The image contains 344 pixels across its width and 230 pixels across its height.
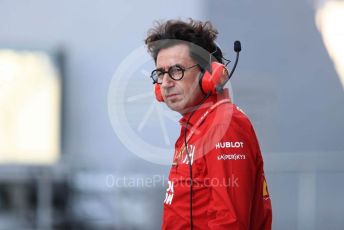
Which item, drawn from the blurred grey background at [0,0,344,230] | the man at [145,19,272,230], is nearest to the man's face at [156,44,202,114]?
the man at [145,19,272,230]

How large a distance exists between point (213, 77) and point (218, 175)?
248 mm

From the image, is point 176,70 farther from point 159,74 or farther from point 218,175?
point 218,175

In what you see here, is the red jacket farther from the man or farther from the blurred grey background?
the blurred grey background

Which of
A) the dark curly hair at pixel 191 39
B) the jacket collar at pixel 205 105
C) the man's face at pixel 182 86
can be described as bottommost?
the jacket collar at pixel 205 105

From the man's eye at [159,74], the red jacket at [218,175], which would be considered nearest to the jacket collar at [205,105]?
the red jacket at [218,175]

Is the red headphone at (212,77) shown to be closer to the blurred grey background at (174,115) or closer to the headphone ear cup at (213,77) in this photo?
the headphone ear cup at (213,77)

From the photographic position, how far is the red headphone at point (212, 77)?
137 cm

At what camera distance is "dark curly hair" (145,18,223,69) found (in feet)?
4.77

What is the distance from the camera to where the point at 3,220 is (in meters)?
2.57

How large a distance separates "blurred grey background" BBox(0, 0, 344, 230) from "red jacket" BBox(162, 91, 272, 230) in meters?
0.92

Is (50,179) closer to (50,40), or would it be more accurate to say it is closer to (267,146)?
(50,40)

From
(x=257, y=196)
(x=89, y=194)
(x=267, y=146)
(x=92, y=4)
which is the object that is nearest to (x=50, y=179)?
(x=89, y=194)

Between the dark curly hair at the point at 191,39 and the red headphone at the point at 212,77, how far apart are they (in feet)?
0.10

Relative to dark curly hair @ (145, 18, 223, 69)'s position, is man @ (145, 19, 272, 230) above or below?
below
